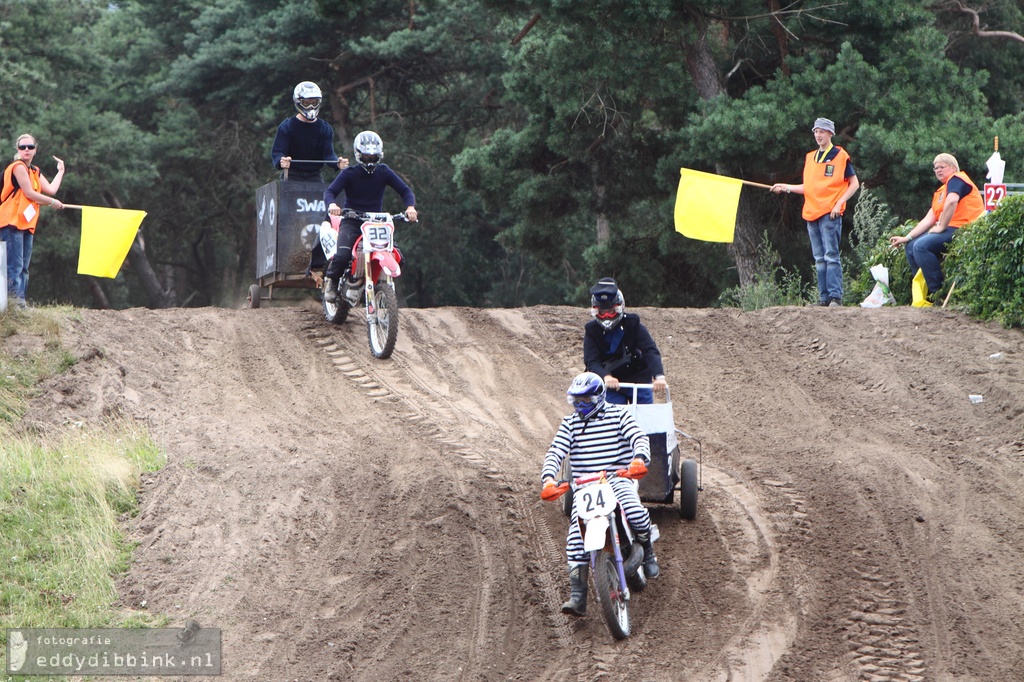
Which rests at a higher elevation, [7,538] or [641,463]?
[641,463]

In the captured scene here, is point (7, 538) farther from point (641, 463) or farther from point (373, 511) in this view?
point (641, 463)

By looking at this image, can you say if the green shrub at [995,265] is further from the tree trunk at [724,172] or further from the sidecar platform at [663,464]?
the tree trunk at [724,172]

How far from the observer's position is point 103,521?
953 cm

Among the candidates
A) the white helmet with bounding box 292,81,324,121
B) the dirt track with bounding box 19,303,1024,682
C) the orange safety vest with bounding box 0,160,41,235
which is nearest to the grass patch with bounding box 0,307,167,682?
the dirt track with bounding box 19,303,1024,682

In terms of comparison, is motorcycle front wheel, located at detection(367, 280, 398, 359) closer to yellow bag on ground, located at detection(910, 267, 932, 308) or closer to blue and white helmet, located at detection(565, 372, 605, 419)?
blue and white helmet, located at detection(565, 372, 605, 419)

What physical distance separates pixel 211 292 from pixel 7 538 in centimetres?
3978

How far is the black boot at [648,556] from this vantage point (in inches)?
335

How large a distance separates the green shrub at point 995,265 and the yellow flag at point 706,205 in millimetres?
2897

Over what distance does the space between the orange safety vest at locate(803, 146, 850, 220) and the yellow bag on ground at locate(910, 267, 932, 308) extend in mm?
1299

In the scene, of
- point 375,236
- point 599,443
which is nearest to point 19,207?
point 375,236

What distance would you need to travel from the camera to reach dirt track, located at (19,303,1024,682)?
26.5ft

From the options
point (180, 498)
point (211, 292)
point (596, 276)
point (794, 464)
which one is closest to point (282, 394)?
point (180, 498)

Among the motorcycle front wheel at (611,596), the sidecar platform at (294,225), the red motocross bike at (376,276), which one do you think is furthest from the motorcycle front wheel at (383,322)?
the motorcycle front wheel at (611,596)

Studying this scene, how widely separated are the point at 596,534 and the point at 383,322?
5.63m
